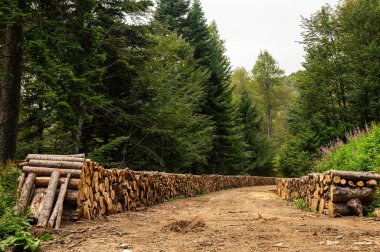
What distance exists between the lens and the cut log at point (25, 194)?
504 centimetres

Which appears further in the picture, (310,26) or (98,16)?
(310,26)

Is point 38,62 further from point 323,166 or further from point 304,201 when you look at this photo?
point 323,166

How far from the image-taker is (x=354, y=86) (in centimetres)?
1830

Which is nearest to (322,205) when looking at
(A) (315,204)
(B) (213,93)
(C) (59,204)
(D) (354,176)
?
(A) (315,204)

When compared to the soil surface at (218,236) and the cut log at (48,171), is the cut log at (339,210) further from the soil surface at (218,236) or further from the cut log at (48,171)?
the cut log at (48,171)

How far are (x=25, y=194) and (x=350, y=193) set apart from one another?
20.6 feet

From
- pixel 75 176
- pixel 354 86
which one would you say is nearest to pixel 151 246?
pixel 75 176

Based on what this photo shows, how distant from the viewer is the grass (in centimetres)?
350

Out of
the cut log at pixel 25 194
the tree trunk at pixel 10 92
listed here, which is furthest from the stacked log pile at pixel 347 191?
the tree trunk at pixel 10 92

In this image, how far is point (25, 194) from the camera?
5320 millimetres

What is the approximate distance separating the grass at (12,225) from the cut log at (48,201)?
20cm

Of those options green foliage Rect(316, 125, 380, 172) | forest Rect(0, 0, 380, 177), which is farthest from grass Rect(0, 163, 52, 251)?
green foliage Rect(316, 125, 380, 172)

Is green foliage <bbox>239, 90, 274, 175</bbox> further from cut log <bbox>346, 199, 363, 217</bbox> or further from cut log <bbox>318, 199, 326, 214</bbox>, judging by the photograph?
cut log <bbox>346, 199, 363, 217</bbox>

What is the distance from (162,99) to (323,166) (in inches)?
302
